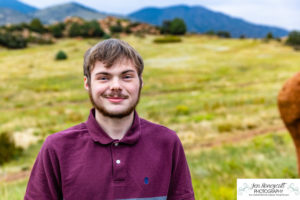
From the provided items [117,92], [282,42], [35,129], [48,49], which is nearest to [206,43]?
[282,42]

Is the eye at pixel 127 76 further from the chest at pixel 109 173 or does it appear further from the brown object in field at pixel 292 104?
the brown object in field at pixel 292 104

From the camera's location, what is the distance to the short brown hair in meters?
1.81

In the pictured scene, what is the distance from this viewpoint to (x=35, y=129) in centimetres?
1353

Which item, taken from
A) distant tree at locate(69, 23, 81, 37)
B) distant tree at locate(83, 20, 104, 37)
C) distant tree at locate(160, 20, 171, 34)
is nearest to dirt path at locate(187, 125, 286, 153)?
distant tree at locate(83, 20, 104, 37)

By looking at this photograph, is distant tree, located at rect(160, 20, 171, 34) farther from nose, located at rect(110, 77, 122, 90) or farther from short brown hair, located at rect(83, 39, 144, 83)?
nose, located at rect(110, 77, 122, 90)

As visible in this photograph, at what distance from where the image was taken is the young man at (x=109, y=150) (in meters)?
1.76

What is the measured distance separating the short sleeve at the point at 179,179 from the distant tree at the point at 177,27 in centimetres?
6927

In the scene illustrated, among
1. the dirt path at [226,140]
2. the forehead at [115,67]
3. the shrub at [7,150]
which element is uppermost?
the forehead at [115,67]

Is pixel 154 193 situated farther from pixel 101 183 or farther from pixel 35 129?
pixel 35 129

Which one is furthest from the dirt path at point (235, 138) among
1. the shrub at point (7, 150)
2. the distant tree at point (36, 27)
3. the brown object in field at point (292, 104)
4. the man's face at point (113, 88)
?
the distant tree at point (36, 27)

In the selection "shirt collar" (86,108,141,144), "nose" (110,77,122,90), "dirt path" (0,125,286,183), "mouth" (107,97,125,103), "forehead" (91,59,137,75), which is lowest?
"dirt path" (0,125,286,183)

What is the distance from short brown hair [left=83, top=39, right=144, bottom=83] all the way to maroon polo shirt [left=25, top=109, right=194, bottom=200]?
1.12 feet

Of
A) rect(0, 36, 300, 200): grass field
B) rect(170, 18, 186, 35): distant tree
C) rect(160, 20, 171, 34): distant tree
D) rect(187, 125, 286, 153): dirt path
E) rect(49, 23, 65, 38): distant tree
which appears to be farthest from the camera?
rect(160, 20, 171, 34): distant tree

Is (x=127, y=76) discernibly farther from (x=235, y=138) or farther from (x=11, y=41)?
(x=11, y=41)
